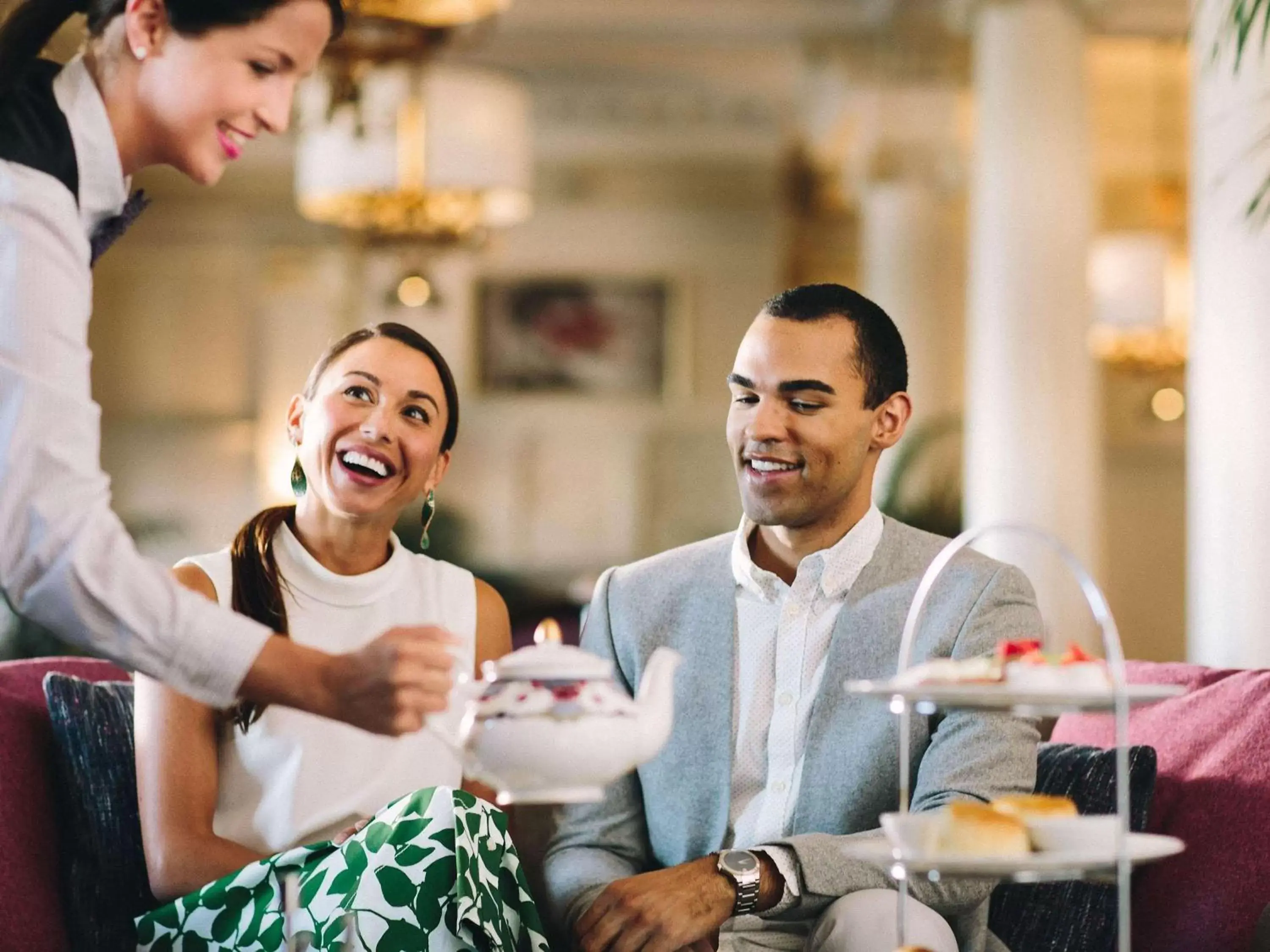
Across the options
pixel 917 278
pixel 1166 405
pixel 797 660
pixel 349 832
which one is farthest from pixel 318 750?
pixel 1166 405

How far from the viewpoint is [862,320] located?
2.42m

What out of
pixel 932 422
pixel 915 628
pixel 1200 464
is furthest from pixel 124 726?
pixel 932 422

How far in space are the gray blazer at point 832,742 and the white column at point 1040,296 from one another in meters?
3.61

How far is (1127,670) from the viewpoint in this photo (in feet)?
8.72

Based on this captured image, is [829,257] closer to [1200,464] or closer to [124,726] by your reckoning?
[1200,464]

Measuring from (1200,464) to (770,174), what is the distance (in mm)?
7384

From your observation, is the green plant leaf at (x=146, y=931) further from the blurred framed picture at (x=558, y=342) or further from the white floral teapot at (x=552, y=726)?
the blurred framed picture at (x=558, y=342)

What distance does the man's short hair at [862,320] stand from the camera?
239 centimetres

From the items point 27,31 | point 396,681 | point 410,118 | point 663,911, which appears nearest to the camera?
point 396,681

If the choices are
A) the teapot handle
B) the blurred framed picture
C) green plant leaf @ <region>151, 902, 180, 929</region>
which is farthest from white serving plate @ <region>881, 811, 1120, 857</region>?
the blurred framed picture

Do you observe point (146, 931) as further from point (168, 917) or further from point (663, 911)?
point (663, 911)

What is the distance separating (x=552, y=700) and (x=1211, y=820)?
4.05 feet

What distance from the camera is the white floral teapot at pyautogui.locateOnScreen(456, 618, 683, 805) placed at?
1.46 m

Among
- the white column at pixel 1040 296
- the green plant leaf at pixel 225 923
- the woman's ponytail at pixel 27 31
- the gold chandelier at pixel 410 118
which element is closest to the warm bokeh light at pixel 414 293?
the gold chandelier at pixel 410 118
